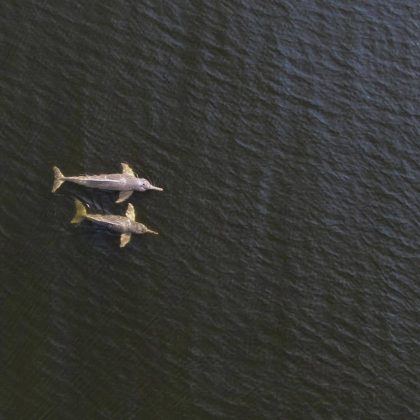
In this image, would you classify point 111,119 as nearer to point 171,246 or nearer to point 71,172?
point 71,172

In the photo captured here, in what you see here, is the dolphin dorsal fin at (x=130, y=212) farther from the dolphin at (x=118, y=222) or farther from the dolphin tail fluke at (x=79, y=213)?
the dolphin tail fluke at (x=79, y=213)

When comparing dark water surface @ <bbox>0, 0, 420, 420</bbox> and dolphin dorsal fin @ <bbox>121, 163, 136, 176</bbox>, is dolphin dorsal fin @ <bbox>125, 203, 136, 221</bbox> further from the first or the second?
dolphin dorsal fin @ <bbox>121, 163, 136, 176</bbox>

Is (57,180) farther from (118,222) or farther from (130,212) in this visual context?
(130,212)

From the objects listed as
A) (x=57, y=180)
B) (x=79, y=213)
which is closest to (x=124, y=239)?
(x=79, y=213)

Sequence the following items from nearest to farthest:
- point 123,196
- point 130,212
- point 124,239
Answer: point 124,239, point 130,212, point 123,196

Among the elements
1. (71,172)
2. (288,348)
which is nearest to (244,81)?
→ (71,172)

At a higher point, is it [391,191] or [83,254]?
[391,191]

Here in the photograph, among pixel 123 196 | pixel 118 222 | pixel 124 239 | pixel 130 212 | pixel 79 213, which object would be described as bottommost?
pixel 124 239
